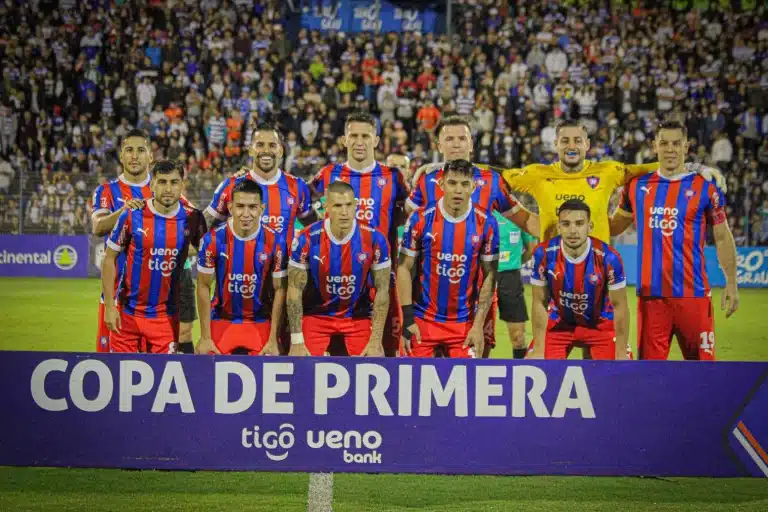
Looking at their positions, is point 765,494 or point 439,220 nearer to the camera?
point 765,494

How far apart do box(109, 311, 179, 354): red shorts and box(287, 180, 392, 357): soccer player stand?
93 centimetres

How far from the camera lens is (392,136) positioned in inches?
752

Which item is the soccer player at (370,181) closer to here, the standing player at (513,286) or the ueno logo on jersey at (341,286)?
the ueno logo on jersey at (341,286)

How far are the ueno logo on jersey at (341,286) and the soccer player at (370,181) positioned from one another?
50 cm

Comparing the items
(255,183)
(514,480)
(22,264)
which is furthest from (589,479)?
(22,264)

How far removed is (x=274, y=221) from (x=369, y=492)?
2153 mm

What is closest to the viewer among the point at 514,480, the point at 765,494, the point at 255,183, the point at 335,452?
the point at 335,452

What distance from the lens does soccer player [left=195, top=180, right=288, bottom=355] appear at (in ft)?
20.0

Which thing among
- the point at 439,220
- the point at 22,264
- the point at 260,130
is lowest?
the point at 22,264

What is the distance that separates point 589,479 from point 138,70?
1811 centimetres

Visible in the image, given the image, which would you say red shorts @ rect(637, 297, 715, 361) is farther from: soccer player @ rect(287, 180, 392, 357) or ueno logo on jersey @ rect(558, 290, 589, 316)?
soccer player @ rect(287, 180, 392, 357)

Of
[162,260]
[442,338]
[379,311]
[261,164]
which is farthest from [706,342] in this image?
[162,260]

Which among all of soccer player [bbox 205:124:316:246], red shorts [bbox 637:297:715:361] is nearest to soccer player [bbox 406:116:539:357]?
soccer player [bbox 205:124:316:246]

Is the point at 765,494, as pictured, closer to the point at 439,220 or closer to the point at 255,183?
the point at 439,220
